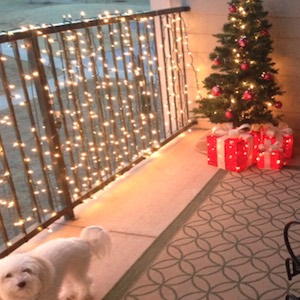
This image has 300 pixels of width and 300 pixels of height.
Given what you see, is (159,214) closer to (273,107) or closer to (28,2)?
(273,107)

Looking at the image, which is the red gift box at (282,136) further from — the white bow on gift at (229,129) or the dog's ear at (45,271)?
the dog's ear at (45,271)

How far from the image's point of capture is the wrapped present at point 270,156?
10.1ft

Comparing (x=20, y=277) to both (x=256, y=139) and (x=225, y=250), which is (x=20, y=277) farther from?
(x=256, y=139)

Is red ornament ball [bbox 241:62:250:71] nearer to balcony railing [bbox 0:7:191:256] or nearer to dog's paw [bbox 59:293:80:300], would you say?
balcony railing [bbox 0:7:191:256]

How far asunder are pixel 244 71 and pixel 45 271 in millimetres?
2149

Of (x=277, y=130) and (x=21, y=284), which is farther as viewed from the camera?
(x=277, y=130)

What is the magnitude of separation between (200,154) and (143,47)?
101cm

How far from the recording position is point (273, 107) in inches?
141

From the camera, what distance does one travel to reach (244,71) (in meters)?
3.16

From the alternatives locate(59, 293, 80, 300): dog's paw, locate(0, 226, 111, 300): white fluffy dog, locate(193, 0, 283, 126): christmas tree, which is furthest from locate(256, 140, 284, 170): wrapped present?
locate(59, 293, 80, 300): dog's paw

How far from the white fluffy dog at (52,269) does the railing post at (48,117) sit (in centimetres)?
70

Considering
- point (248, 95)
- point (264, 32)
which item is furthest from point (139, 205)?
point (264, 32)

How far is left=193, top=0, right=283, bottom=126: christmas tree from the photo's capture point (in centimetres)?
310

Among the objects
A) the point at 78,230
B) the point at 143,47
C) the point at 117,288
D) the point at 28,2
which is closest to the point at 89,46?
the point at 143,47
